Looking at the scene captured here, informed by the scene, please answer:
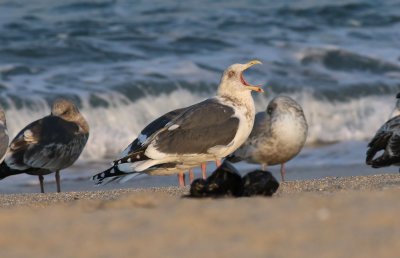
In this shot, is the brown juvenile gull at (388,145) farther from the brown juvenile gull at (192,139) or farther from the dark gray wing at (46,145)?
the dark gray wing at (46,145)

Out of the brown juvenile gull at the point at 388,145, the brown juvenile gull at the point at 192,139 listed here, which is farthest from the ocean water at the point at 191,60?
the brown juvenile gull at the point at 192,139

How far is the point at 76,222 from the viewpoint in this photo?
3.66 metres

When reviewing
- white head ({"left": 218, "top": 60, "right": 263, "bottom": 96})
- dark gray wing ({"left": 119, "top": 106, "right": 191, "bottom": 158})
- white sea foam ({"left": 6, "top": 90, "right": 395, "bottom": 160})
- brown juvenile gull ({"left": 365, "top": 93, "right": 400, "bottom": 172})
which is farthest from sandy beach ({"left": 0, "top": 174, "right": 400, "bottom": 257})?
white sea foam ({"left": 6, "top": 90, "right": 395, "bottom": 160})

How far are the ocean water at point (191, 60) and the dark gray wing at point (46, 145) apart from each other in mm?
1711

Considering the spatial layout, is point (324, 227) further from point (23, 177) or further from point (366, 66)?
point (366, 66)

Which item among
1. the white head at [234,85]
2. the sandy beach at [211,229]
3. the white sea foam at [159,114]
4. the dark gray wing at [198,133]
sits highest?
the white head at [234,85]

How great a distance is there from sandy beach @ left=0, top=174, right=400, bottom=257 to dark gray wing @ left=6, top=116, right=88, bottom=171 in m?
3.77

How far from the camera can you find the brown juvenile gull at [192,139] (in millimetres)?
6312

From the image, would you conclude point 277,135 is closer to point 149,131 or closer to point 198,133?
point 149,131

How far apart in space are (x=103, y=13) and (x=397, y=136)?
41.6ft

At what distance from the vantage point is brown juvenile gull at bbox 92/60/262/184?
631 centimetres

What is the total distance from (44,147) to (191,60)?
7.52m

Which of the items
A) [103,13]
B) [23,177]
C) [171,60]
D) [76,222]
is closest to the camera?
[76,222]

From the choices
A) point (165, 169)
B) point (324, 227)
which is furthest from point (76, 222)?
point (165, 169)
